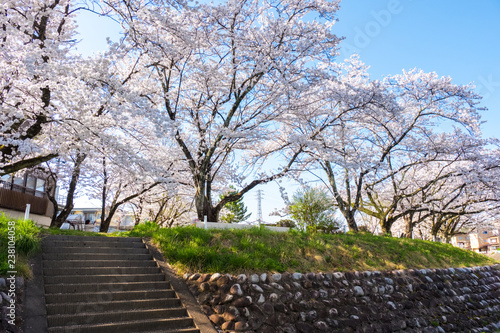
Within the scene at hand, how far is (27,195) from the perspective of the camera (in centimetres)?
1720

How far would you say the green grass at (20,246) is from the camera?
5702 millimetres

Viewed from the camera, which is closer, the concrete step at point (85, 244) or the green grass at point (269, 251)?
the green grass at point (269, 251)

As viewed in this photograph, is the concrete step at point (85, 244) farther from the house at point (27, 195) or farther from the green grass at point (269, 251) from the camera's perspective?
the house at point (27, 195)

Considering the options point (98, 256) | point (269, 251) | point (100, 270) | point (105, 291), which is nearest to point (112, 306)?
point (105, 291)

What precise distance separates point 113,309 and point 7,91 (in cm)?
620

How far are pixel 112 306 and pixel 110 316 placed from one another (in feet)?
1.04

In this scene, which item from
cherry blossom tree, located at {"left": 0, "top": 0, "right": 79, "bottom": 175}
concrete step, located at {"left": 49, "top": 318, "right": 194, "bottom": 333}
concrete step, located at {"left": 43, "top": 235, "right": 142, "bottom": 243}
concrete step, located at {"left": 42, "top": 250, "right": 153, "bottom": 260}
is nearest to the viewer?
concrete step, located at {"left": 49, "top": 318, "right": 194, "bottom": 333}

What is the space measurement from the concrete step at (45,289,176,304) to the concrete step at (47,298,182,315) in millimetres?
200

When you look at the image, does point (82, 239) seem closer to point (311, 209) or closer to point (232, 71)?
point (232, 71)

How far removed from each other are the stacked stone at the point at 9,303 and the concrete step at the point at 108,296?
→ 1.41 feet

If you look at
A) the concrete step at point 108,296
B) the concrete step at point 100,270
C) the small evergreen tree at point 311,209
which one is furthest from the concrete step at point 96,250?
the small evergreen tree at point 311,209

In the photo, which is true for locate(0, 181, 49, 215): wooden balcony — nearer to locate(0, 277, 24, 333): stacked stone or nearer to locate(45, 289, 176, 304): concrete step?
locate(0, 277, 24, 333): stacked stone

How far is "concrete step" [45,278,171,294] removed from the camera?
5.85 meters

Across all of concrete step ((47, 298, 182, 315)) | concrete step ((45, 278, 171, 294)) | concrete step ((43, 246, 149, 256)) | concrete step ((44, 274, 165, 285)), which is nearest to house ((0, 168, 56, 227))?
concrete step ((43, 246, 149, 256))
